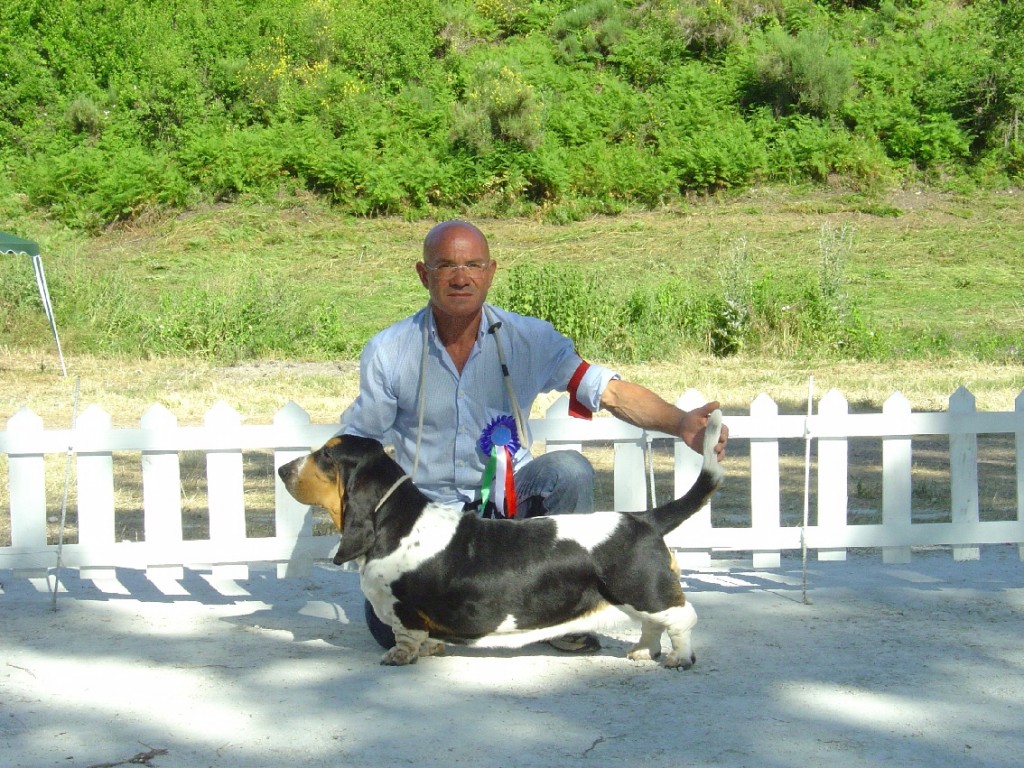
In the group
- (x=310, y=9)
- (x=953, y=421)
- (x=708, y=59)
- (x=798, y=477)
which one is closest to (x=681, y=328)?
(x=798, y=477)

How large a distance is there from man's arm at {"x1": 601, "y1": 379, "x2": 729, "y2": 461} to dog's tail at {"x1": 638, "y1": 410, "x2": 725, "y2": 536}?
6 centimetres

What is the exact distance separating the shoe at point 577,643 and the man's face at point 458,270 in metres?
1.22

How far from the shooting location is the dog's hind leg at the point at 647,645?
415 centimetres

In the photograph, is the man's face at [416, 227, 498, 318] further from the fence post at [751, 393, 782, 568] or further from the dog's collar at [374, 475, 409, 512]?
the fence post at [751, 393, 782, 568]

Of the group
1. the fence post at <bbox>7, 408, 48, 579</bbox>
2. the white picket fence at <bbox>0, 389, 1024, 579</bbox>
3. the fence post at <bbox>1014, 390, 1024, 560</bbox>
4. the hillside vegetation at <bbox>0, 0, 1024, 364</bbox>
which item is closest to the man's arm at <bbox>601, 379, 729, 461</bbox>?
the white picket fence at <bbox>0, 389, 1024, 579</bbox>

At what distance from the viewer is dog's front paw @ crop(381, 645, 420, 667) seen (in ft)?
13.7

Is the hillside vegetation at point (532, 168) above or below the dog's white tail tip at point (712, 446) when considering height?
above

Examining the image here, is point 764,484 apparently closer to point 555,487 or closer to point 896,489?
point 896,489

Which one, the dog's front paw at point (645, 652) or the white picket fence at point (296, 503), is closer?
the dog's front paw at point (645, 652)

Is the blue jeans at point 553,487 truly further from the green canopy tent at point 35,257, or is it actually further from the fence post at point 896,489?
the green canopy tent at point 35,257

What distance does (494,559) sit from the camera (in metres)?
4.03

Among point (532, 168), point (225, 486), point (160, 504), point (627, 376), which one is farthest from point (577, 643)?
point (532, 168)

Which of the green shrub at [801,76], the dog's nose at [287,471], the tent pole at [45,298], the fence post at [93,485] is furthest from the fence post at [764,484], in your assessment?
the green shrub at [801,76]

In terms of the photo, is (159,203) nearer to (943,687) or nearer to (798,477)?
(798,477)
